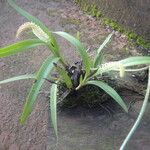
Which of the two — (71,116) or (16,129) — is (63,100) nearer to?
(71,116)

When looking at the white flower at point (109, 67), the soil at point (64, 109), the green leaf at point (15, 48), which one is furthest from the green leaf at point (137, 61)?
the green leaf at point (15, 48)

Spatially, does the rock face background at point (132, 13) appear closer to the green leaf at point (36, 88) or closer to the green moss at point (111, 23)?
the green moss at point (111, 23)

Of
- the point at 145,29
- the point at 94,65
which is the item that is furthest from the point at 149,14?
the point at 94,65

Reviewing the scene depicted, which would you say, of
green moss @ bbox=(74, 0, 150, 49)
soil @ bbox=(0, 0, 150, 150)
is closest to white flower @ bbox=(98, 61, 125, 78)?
soil @ bbox=(0, 0, 150, 150)

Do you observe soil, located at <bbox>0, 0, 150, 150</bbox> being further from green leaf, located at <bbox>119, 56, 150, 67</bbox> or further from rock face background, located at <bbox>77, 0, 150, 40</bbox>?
green leaf, located at <bbox>119, 56, 150, 67</bbox>

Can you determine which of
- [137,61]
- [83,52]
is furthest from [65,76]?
[137,61]

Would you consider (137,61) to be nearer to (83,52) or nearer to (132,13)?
(83,52)
